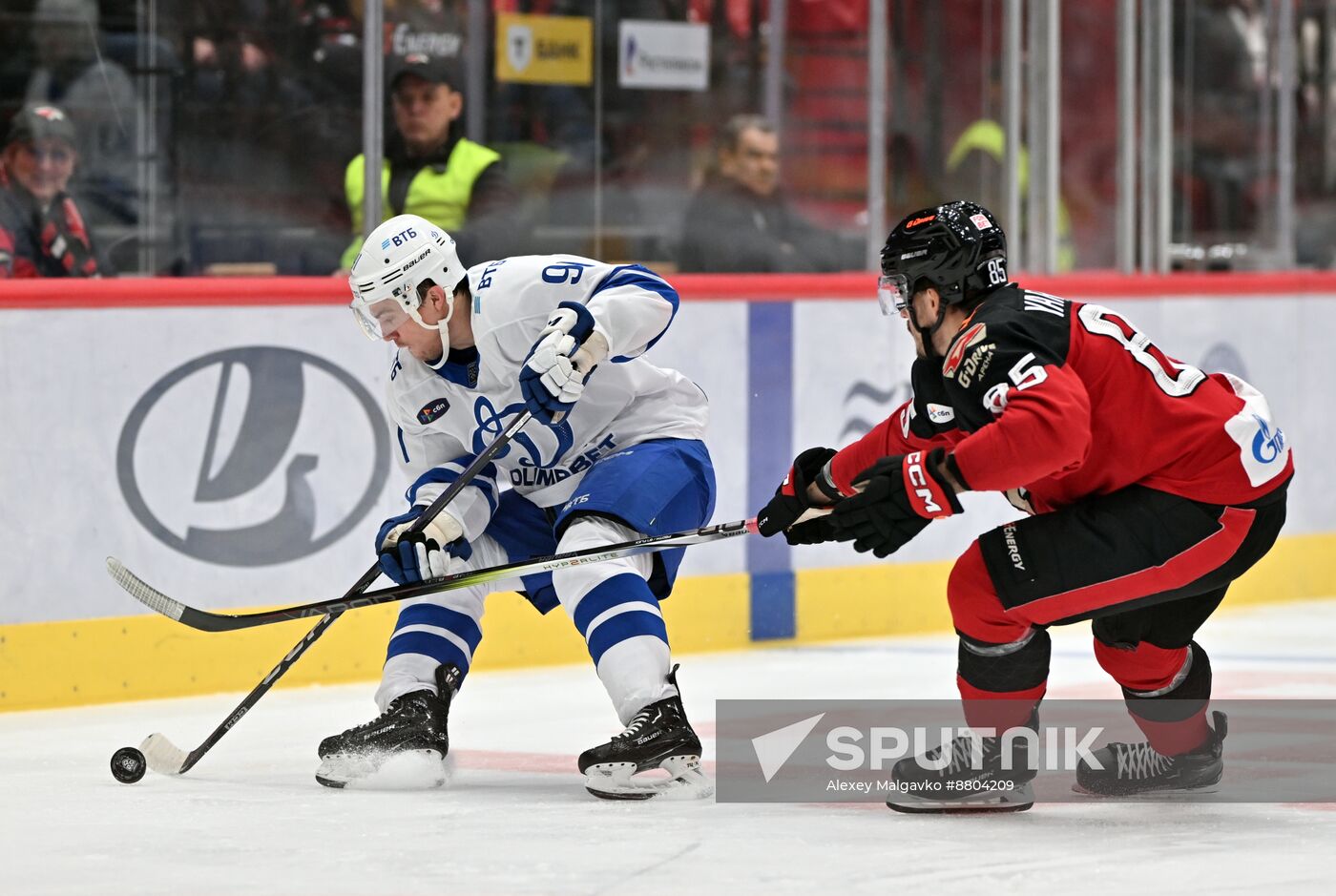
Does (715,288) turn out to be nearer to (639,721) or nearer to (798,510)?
(798,510)

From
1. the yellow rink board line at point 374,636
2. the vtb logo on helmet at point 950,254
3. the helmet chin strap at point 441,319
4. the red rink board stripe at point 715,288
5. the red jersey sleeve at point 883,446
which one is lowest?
the yellow rink board line at point 374,636

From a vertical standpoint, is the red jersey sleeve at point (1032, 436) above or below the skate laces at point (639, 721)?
above

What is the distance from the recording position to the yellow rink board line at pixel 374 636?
5.09 metres

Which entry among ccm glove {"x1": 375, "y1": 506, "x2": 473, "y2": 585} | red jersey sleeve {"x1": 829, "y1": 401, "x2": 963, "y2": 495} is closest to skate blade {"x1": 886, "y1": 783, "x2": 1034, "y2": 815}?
red jersey sleeve {"x1": 829, "y1": 401, "x2": 963, "y2": 495}

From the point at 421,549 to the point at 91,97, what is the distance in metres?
2.01

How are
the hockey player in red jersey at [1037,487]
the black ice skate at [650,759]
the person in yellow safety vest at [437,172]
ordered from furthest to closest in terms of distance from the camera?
the person in yellow safety vest at [437,172] → the black ice skate at [650,759] → the hockey player in red jersey at [1037,487]

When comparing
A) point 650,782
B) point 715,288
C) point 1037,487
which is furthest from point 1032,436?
point 715,288

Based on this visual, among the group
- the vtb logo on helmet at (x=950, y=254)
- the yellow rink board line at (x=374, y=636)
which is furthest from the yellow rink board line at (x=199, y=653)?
the vtb logo on helmet at (x=950, y=254)

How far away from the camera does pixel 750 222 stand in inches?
256

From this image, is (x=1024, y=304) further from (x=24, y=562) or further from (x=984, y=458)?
(x=24, y=562)

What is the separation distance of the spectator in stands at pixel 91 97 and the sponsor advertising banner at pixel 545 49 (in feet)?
3.35

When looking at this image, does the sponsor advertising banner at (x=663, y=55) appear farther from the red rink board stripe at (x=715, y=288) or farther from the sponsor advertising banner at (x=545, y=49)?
the red rink board stripe at (x=715, y=288)

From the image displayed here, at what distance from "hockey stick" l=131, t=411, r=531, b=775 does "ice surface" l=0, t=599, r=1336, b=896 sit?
0.06 metres

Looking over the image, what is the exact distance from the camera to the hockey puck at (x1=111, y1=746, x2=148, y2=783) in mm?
4035
